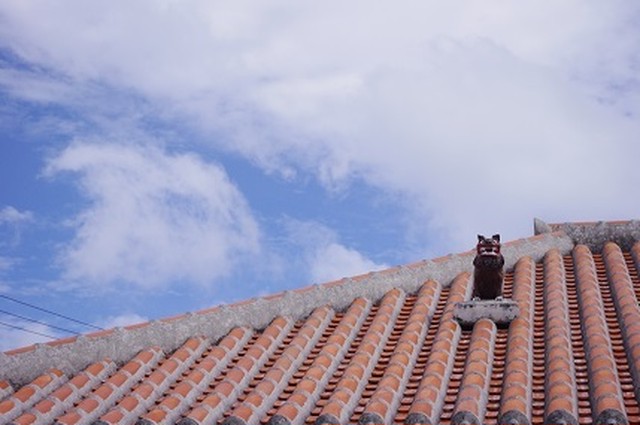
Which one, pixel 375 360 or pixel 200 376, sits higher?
pixel 375 360

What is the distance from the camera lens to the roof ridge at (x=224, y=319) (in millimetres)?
11297

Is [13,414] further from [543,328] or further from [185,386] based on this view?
[543,328]

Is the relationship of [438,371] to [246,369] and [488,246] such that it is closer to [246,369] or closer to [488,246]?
[246,369]

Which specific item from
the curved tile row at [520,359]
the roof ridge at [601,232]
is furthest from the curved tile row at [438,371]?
the roof ridge at [601,232]

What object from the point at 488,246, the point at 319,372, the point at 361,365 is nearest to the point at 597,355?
the point at 488,246

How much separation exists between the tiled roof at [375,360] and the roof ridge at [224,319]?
0.02 m

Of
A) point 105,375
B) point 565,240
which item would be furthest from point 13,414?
point 565,240

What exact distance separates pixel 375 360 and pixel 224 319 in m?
2.44

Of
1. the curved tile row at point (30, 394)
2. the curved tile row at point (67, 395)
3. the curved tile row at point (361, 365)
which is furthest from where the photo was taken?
the curved tile row at point (30, 394)

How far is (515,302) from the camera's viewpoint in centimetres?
1115

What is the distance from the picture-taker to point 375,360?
10406 millimetres

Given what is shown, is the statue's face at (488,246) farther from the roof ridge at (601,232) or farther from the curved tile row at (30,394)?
the curved tile row at (30,394)

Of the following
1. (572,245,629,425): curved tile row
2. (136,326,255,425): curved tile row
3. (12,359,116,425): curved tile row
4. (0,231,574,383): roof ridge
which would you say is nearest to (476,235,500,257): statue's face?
(572,245,629,425): curved tile row

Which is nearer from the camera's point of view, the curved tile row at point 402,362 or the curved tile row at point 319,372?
the curved tile row at point 402,362
